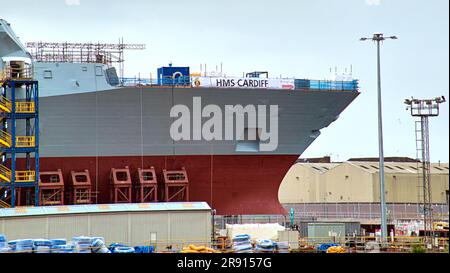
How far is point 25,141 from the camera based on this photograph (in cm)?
3066

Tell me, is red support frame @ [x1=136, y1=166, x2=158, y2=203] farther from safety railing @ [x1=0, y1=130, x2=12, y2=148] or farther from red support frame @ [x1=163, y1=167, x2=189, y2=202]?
safety railing @ [x1=0, y1=130, x2=12, y2=148]

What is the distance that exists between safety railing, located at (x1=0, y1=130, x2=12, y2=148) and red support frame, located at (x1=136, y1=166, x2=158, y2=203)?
568 centimetres

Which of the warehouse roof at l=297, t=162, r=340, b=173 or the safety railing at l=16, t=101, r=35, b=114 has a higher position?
the safety railing at l=16, t=101, r=35, b=114

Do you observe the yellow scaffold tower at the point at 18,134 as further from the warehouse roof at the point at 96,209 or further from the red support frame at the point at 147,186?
the warehouse roof at the point at 96,209

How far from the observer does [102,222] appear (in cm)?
2316

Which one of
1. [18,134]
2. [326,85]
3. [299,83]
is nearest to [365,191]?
[326,85]

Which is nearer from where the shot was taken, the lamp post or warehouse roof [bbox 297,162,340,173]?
the lamp post

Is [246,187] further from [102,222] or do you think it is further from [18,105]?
[102,222]

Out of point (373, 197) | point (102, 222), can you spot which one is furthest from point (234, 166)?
point (373, 197)

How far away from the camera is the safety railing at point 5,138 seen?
98.7 feet

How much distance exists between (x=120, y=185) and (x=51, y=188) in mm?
2848

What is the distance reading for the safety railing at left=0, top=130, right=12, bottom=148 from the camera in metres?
30.1

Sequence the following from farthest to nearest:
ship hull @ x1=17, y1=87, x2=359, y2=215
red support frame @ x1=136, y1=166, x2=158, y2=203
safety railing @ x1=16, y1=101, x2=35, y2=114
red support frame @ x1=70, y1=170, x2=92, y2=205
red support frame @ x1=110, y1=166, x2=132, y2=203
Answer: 1. ship hull @ x1=17, y1=87, x2=359, y2=215
2. red support frame @ x1=136, y1=166, x2=158, y2=203
3. red support frame @ x1=110, y1=166, x2=132, y2=203
4. red support frame @ x1=70, y1=170, x2=92, y2=205
5. safety railing @ x1=16, y1=101, x2=35, y2=114

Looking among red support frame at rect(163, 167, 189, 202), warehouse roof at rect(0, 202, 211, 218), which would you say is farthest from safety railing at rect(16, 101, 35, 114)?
warehouse roof at rect(0, 202, 211, 218)
